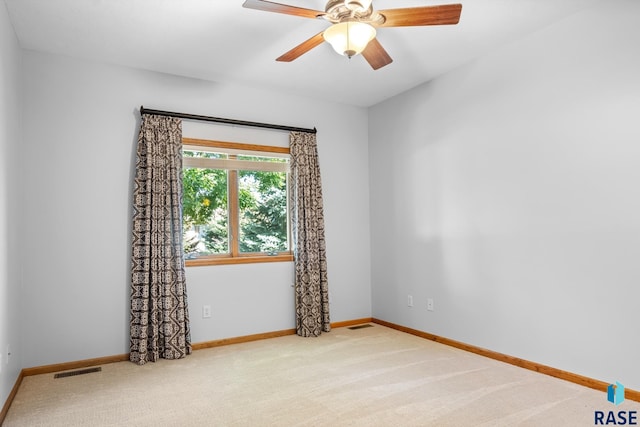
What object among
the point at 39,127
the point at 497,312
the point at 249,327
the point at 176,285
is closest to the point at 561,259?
the point at 497,312

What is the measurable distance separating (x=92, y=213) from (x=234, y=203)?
132 cm

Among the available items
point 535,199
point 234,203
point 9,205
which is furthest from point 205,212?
point 535,199

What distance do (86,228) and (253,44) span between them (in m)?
2.13

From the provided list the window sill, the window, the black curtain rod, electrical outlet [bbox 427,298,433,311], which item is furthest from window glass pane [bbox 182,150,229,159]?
electrical outlet [bbox 427,298,433,311]

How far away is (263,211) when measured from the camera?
4.48 metres

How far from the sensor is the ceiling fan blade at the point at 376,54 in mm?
2670

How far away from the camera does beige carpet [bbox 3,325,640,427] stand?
2.42m

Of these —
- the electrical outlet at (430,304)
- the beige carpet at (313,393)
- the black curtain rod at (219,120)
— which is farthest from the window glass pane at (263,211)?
the electrical outlet at (430,304)

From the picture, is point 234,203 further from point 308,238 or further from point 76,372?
point 76,372

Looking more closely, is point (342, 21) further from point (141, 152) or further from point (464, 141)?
point (141, 152)

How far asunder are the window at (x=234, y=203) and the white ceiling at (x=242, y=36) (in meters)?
0.77

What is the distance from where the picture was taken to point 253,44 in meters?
3.31

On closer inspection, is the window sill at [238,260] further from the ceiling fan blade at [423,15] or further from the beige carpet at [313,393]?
the ceiling fan blade at [423,15]

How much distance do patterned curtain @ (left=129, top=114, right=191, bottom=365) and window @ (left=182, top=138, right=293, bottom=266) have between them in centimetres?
25
